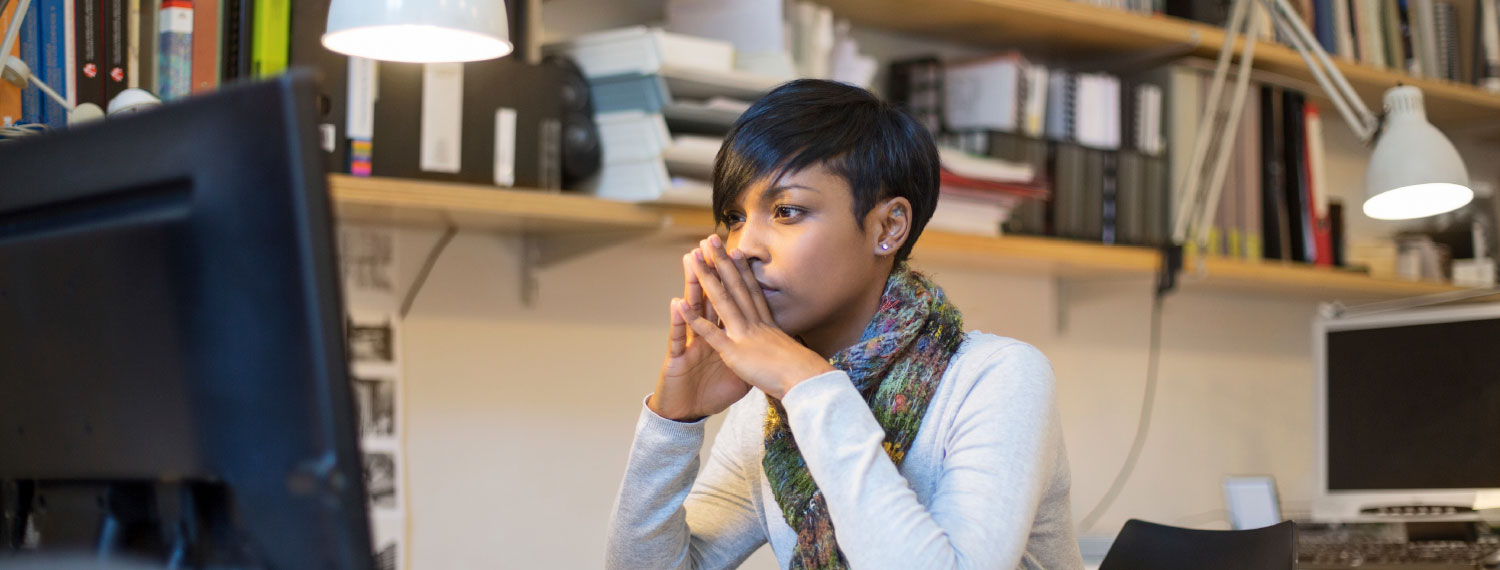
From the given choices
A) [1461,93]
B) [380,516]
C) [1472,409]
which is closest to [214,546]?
[380,516]

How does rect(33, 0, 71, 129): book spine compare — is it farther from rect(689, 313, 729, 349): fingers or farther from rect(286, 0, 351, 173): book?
rect(689, 313, 729, 349): fingers

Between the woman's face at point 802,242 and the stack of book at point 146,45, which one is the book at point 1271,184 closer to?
the woman's face at point 802,242

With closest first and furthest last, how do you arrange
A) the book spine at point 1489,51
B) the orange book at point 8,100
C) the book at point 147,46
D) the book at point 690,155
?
the orange book at point 8,100
the book at point 147,46
the book at point 690,155
the book spine at point 1489,51

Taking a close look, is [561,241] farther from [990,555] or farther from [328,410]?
[328,410]

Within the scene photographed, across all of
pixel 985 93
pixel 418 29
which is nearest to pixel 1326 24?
pixel 985 93

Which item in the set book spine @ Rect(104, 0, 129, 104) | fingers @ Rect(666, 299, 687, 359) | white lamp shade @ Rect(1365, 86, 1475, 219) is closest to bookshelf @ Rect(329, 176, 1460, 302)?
book spine @ Rect(104, 0, 129, 104)

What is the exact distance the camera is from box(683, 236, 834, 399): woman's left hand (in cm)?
110

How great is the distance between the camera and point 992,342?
1.23 meters

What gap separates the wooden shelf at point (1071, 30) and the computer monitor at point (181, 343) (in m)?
1.56

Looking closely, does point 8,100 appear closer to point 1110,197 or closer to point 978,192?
point 978,192

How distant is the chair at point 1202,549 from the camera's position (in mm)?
1258

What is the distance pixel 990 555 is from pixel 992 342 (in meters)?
0.27

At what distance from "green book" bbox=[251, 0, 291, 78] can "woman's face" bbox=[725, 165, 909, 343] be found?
638 mm

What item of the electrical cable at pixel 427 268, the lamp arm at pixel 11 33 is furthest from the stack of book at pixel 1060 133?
the lamp arm at pixel 11 33
